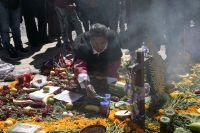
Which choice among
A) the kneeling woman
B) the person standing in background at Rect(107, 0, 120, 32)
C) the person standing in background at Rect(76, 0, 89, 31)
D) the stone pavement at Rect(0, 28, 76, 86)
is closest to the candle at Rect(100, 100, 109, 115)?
the kneeling woman

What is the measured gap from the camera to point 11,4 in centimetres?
658

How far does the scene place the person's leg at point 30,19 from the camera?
764 centimetres

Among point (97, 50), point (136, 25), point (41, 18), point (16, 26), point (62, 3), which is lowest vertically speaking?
point (97, 50)

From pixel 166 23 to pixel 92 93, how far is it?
354cm

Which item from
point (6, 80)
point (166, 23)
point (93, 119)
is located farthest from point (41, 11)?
point (93, 119)

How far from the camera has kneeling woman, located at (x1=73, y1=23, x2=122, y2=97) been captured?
4.66 m

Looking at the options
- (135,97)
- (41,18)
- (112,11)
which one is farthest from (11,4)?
(135,97)

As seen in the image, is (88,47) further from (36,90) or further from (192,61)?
(192,61)

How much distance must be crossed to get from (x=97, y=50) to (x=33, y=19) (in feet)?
12.1

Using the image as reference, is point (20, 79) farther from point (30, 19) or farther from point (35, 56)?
point (30, 19)

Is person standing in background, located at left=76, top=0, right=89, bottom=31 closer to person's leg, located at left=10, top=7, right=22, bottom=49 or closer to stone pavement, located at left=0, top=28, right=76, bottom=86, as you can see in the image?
stone pavement, located at left=0, top=28, right=76, bottom=86

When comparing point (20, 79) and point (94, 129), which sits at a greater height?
point (20, 79)

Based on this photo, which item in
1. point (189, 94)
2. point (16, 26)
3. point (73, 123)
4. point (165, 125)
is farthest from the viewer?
point (16, 26)

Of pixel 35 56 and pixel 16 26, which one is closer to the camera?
pixel 16 26
